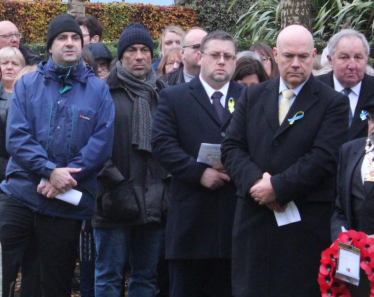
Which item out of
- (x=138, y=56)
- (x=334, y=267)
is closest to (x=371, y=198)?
(x=334, y=267)

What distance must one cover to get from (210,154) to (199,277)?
3.19 feet

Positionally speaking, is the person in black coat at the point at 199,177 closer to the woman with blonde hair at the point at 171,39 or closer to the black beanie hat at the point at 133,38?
the black beanie hat at the point at 133,38

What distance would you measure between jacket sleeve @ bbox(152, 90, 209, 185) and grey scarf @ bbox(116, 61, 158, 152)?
13.5 inches

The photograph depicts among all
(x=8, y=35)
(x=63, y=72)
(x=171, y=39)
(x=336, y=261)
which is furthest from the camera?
(x=171, y=39)

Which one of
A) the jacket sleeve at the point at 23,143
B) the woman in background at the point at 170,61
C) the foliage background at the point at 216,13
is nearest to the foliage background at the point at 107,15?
the foliage background at the point at 216,13

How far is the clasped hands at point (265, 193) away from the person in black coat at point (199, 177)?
58cm

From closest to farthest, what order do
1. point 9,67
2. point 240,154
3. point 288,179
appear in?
point 288,179
point 240,154
point 9,67

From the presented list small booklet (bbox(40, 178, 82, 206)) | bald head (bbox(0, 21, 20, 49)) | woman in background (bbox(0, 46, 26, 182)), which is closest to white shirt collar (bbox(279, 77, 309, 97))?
small booklet (bbox(40, 178, 82, 206))

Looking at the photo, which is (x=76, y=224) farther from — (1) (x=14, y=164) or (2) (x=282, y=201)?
(2) (x=282, y=201)

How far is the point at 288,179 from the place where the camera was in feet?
16.9

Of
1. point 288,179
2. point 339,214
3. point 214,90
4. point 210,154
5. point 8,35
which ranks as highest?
point 8,35

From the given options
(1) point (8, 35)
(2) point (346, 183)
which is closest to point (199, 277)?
(2) point (346, 183)

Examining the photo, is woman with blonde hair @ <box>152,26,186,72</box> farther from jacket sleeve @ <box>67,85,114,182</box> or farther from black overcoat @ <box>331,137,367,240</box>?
black overcoat @ <box>331,137,367,240</box>

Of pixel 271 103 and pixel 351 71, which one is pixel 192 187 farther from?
pixel 351 71
